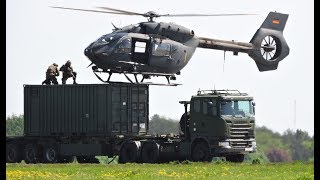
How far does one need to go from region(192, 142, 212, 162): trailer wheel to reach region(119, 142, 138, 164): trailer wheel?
2.39 m

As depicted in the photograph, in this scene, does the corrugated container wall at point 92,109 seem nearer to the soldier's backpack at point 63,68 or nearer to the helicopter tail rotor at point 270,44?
the soldier's backpack at point 63,68

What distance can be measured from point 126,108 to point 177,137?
2.45 metres

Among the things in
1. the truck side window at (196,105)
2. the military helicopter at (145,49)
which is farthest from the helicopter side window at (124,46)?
the truck side window at (196,105)

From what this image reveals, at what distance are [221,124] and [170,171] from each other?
322 inches

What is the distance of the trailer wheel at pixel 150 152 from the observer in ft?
150

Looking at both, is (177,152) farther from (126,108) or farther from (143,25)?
(143,25)

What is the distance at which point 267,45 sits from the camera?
59125 mm

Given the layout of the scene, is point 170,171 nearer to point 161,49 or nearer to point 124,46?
point 124,46

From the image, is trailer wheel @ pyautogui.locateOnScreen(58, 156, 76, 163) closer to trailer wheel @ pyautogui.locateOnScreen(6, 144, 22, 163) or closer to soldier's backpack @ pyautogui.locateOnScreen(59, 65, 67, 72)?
trailer wheel @ pyautogui.locateOnScreen(6, 144, 22, 163)

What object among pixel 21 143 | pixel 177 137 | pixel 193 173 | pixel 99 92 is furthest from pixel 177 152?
pixel 193 173

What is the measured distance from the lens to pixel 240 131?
4600 cm

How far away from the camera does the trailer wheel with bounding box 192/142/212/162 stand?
151ft

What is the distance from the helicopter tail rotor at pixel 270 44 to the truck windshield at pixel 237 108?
39.0 feet

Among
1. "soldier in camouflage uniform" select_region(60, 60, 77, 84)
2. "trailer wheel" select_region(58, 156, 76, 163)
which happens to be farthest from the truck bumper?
"soldier in camouflage uniform" select_region(60, 60, 77, 84)
